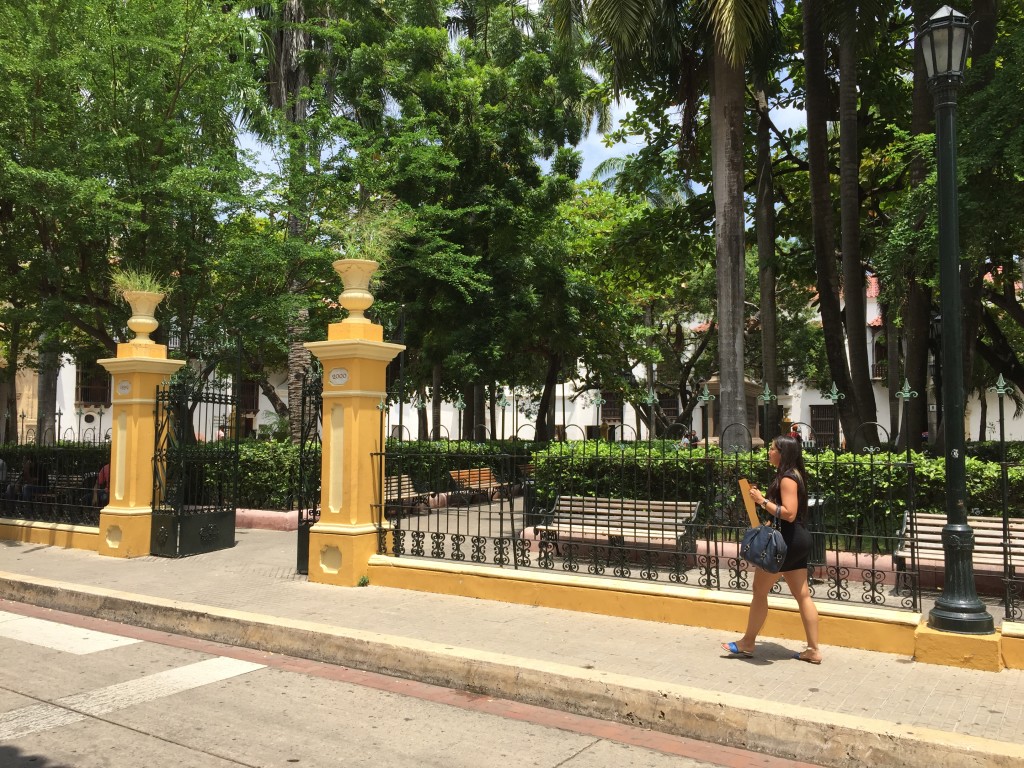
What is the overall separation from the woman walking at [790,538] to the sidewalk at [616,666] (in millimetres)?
279

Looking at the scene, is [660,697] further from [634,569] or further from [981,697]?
[634,569]

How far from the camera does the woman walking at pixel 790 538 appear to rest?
5879 mm

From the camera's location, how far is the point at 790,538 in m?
5.95

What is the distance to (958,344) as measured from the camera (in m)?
6.06

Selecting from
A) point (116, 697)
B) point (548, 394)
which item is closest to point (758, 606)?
point (116, 697)

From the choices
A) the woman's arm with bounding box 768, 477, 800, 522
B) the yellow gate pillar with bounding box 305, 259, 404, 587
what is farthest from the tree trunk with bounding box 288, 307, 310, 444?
the woman's arm with bounding box 768, 477, 800, 522

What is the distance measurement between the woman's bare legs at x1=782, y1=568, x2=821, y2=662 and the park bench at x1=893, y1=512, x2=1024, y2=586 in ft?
5.47

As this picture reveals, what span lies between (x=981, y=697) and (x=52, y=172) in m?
13.6

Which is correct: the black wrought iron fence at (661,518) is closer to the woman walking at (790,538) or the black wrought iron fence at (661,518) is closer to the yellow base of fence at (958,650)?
the yellow base of fence at (958,650)

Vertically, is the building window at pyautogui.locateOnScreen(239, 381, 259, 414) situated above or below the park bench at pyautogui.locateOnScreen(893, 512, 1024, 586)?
above

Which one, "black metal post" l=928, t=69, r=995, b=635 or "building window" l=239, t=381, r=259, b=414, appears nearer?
"black metal post" l=928, t=69, r=995, b=635

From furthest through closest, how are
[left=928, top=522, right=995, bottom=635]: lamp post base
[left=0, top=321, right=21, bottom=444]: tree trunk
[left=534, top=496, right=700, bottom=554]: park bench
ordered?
[left=0, top=321, right=21, bottom=444]: tree trunk
[left=534, top=496, right=700, bottom=554]: park bench
[left=928, top=522, right=995, bottom=635]: lamp post base

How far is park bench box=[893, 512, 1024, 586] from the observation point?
24.3 ft

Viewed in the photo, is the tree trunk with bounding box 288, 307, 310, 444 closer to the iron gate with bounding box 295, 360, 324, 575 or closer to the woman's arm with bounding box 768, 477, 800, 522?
the iron gate with bounding box 295, 360, 324, 575
